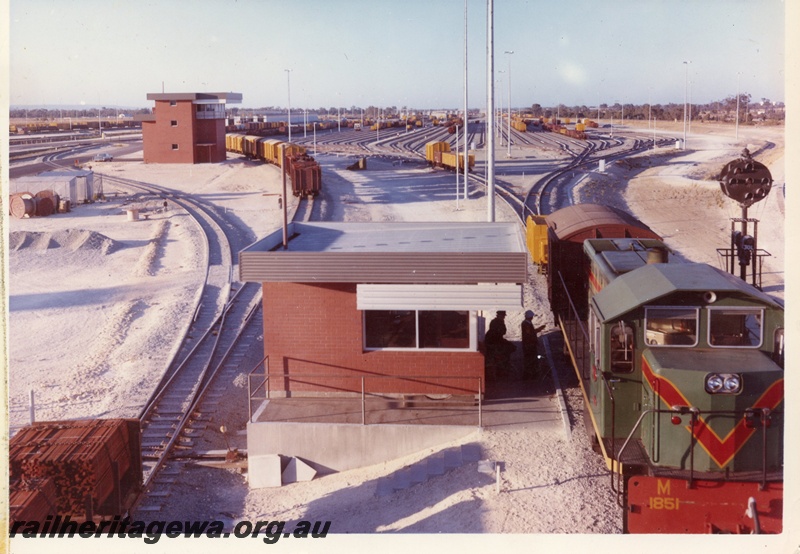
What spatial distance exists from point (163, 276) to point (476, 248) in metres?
16.9

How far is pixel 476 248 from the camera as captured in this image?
17.2m

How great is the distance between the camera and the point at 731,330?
1033 cm

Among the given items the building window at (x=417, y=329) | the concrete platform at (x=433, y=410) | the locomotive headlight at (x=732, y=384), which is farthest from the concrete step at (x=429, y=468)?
the locomotive headlight at (x=732, y=384)

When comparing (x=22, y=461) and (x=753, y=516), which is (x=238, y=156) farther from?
(x=753, y=516)

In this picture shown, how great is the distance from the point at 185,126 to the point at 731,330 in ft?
194

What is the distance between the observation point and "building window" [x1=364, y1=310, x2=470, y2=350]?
15375 millimetres

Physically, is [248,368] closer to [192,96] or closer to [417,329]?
[417,329]

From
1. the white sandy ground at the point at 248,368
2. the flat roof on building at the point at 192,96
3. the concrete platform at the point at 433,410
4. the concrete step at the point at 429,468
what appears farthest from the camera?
the flat roof on building at the point at 192,96

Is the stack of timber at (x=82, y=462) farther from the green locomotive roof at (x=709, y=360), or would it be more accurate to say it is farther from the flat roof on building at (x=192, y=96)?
the flat roof on building at (x=192, y=96)

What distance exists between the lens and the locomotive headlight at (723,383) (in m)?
9.66

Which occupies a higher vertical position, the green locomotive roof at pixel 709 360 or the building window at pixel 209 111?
the building window at pixel 209 111

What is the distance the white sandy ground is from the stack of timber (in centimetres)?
114

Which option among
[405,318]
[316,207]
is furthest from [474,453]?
[316,207]

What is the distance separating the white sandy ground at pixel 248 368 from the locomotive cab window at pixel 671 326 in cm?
253
